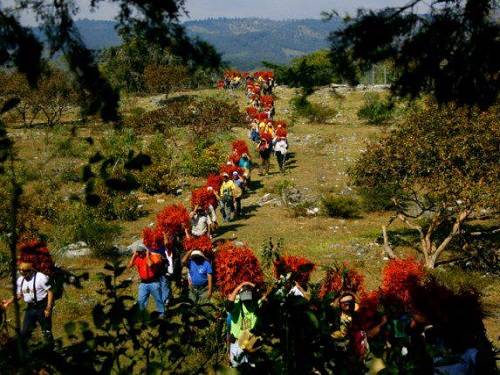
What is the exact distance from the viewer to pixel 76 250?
12.1 metres

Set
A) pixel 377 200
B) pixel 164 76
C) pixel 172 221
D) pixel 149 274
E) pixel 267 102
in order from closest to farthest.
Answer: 1. pixel 149 274
2. pixel 172 221
3. pixel 377 200
4. pixel 267 102
5. pixel 164 76

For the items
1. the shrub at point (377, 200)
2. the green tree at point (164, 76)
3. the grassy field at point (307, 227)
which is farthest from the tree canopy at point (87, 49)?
the green tree at point (164, 76)

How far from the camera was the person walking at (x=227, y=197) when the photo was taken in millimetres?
13727

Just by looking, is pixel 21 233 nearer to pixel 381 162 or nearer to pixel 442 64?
pixel 381 162

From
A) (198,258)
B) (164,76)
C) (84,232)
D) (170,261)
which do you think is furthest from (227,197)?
(164,76)

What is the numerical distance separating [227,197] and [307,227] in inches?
92.8

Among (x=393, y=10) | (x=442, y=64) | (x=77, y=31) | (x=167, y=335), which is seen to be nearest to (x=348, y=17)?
(x=393, y=10)

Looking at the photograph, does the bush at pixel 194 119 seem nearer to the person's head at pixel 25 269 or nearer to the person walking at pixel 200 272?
the person walking at pixel 200 272

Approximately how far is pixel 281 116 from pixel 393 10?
3046 centimetres

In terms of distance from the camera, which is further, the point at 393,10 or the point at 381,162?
the point at 381,162

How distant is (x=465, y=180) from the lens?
364 inches

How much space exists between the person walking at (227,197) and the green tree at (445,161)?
168 inches

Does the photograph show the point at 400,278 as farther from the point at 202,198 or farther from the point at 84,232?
the point at 84,232

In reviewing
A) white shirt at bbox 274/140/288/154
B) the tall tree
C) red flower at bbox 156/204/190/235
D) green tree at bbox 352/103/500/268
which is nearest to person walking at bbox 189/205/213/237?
red flower at bbox 156/204/190/235
